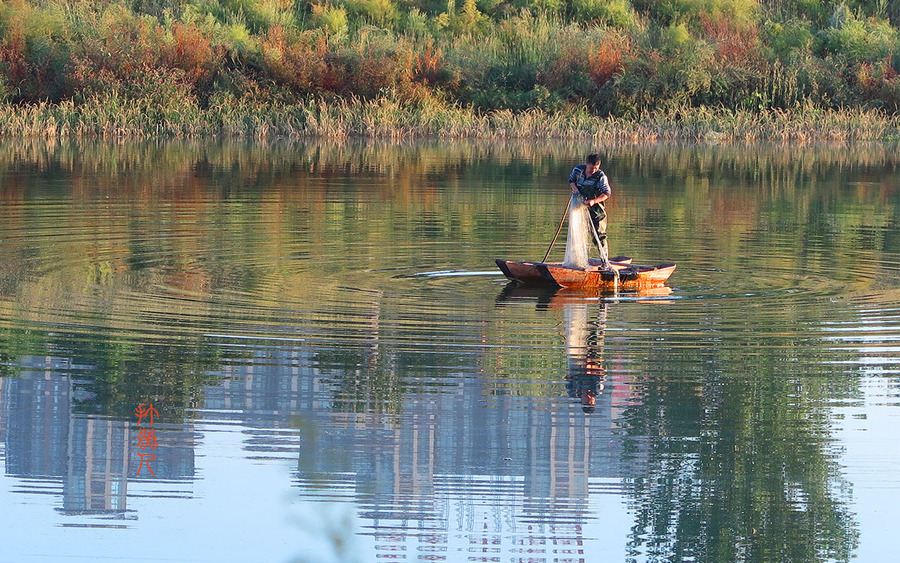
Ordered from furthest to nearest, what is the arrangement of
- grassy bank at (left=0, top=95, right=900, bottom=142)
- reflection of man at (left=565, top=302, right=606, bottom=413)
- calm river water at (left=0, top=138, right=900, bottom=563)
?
1. grassy bank at (left=0, top=95, right=900, bottom=142)
2. reflection of man at (left=565, top=302, right=606, bottom=413)
3. calm river water at (left=0, top=138, right=900, bottom=563)

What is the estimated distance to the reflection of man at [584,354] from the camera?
34.1 feet

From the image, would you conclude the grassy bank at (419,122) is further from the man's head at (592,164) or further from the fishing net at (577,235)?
the fishing net at (577,235)

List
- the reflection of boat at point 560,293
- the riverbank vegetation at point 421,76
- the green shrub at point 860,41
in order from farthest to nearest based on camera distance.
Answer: the green shrub at point 860,41, the riverbank vegetation at point 421,76, the reflection of boat at point 560,293

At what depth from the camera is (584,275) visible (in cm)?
1478

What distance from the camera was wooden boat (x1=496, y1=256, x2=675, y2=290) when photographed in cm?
1476

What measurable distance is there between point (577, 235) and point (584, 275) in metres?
0.59

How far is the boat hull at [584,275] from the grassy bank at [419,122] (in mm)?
27848

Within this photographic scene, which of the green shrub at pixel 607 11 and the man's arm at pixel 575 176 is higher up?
the green shrub at pixel 607 11

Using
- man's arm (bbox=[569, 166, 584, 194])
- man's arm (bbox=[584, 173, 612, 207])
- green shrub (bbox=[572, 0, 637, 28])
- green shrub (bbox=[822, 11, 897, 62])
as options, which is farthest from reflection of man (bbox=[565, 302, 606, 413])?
green shrub (bbox=[572, 0, 637, 28])

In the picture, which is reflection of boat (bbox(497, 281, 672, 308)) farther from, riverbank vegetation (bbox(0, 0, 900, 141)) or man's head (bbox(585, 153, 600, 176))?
riverbank vegetation (bbox(0, 0, 900, 141))

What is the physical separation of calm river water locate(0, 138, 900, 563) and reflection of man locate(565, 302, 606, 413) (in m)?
0.04

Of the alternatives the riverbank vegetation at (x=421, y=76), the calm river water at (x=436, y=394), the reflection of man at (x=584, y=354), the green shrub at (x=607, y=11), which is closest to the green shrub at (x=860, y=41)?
the riverbank vegetation at (x=421, y=76)

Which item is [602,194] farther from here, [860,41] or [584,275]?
[860,41]

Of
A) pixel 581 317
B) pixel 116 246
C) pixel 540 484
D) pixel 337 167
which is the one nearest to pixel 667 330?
pixel 581 317
